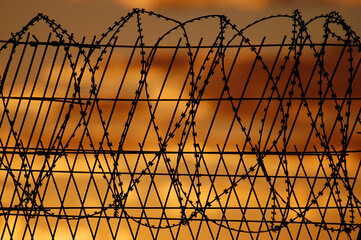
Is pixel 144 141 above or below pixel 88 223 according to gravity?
above

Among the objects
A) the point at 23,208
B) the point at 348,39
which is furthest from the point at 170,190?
the point at 348,39

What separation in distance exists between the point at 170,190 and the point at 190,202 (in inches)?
9.2

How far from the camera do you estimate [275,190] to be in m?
7.38

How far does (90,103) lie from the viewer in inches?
299

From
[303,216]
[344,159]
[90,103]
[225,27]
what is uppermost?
[225,27]

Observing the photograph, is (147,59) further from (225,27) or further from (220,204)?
(220,204)

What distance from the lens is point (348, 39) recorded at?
24.2 feet

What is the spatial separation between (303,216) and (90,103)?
7.99 feet

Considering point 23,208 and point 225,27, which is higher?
point 225,27

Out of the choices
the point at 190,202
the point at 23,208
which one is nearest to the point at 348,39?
the point at 190,202

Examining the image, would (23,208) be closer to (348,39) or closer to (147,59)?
(147,59)

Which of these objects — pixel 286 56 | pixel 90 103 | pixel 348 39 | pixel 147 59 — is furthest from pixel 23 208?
pixel 348 39

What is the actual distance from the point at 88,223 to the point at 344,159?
2674mm

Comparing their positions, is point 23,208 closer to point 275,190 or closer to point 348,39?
point 275,190
